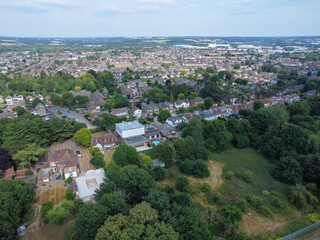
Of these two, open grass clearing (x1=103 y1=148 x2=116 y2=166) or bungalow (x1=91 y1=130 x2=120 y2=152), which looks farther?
bungalow (x1=91 y1=130 x2=120 y2=152)

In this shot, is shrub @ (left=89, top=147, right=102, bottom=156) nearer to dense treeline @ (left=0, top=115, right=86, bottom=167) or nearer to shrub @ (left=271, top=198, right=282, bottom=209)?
dense treeline @ (left=0, top=115, right=86, bottom=167)

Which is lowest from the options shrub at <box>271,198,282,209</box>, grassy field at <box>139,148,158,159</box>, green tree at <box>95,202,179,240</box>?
shrub at <box>271,198,282,209</box>

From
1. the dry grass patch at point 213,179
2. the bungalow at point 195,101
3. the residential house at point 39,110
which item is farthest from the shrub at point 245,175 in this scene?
the residential house at point 39,110

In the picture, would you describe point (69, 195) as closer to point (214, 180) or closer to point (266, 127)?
point (214, 180)

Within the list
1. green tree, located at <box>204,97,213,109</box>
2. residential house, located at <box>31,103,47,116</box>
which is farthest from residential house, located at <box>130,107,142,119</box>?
residential house, located at <box>31,103,47,116</box>

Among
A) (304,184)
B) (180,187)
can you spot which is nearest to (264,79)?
(304,184)

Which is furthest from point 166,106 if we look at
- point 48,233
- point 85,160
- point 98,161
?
point 48,233
